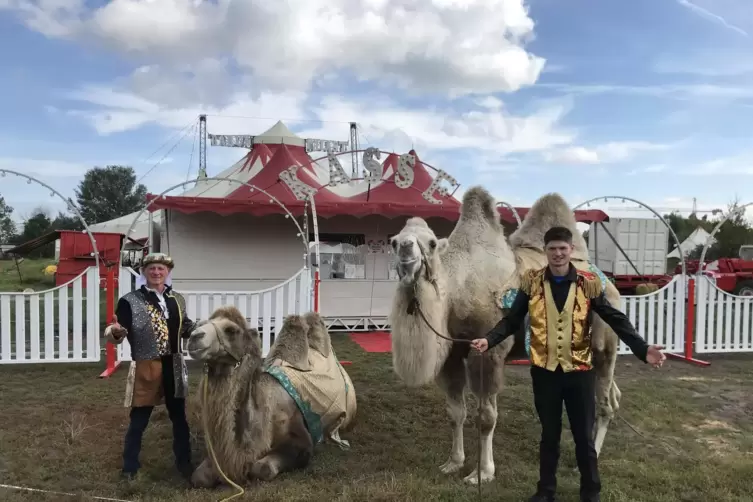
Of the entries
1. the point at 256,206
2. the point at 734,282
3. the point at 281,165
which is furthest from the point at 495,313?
the point at 734,282

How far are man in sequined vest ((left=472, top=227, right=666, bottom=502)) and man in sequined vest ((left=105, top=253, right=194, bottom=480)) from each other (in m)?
2.21

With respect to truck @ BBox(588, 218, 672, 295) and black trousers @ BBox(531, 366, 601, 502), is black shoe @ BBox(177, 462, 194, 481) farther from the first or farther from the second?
truck @ BBox(588, 218, 672, 295)

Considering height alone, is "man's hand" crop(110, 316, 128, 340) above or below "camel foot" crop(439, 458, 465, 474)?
above

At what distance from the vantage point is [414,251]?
11.7 ft

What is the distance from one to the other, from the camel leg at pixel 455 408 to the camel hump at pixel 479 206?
4.09 ft

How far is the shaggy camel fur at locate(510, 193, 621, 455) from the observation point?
480cm

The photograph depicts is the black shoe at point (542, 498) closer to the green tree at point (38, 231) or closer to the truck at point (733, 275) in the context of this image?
the truck at point (733, 275)

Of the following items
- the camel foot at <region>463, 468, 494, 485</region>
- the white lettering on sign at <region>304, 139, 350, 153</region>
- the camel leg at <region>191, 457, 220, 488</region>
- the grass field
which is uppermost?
the white lettering on sign at <region>304, 139, 350, 153</region>

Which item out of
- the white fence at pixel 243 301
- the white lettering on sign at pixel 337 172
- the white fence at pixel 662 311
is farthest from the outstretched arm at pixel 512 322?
the white fence at pixel 662 311

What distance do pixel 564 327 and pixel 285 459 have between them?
2.16m

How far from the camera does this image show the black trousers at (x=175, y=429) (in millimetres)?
4180

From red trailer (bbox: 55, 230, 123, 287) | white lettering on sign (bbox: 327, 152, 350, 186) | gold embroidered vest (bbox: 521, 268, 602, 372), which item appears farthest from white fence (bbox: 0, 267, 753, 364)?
red trailer (bbox: 55, 230, 123, 287)

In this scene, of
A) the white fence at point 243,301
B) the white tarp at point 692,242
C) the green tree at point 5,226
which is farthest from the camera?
the green tree at point 5,226

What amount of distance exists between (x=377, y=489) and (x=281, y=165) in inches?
393
